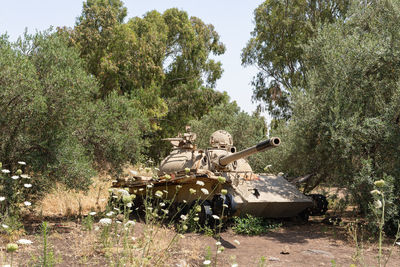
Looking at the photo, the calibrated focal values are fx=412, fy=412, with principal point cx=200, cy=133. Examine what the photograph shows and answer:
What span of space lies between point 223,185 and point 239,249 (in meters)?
2.34

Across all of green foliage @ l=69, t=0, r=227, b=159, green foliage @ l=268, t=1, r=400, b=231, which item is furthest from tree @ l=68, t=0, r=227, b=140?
green foliage @ l=268, t=1, r=400, b=231

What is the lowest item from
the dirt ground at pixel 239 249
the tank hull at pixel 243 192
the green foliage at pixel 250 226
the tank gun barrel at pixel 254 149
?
the dirt ground at pixel 239 249

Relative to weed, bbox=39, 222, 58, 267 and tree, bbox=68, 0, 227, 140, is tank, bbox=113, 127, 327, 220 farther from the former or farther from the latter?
tree, bbox=68, 0, 227, 140

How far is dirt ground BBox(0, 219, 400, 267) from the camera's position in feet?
22.6

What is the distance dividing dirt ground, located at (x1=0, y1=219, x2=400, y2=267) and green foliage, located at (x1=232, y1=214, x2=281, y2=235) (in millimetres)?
211

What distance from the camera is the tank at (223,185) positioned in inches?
417

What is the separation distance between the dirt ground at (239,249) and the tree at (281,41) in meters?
16.6

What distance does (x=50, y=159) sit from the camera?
9594 millimetres

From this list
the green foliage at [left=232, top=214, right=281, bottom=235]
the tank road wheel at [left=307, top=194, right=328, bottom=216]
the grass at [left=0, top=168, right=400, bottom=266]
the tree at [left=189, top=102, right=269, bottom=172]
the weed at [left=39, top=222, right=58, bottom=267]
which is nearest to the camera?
the weed at [left=39, top=222, right=58, bottom=267]

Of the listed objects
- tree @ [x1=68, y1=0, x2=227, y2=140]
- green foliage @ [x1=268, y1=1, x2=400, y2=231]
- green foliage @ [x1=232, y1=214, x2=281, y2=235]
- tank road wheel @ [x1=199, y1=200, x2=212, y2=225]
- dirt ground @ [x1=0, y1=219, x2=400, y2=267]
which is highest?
tree @ [x1=68, y1=0, x2=227, y2=140]

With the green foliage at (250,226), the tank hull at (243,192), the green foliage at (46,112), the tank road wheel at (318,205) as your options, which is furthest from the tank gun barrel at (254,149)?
the tank road wheel at (318,205)

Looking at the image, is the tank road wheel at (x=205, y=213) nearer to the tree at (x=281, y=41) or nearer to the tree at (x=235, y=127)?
the tree at (x=235, y=127)

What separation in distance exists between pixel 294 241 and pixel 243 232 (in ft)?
4.93

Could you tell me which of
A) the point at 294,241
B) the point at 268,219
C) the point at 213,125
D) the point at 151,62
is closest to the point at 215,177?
the point at 294,241
